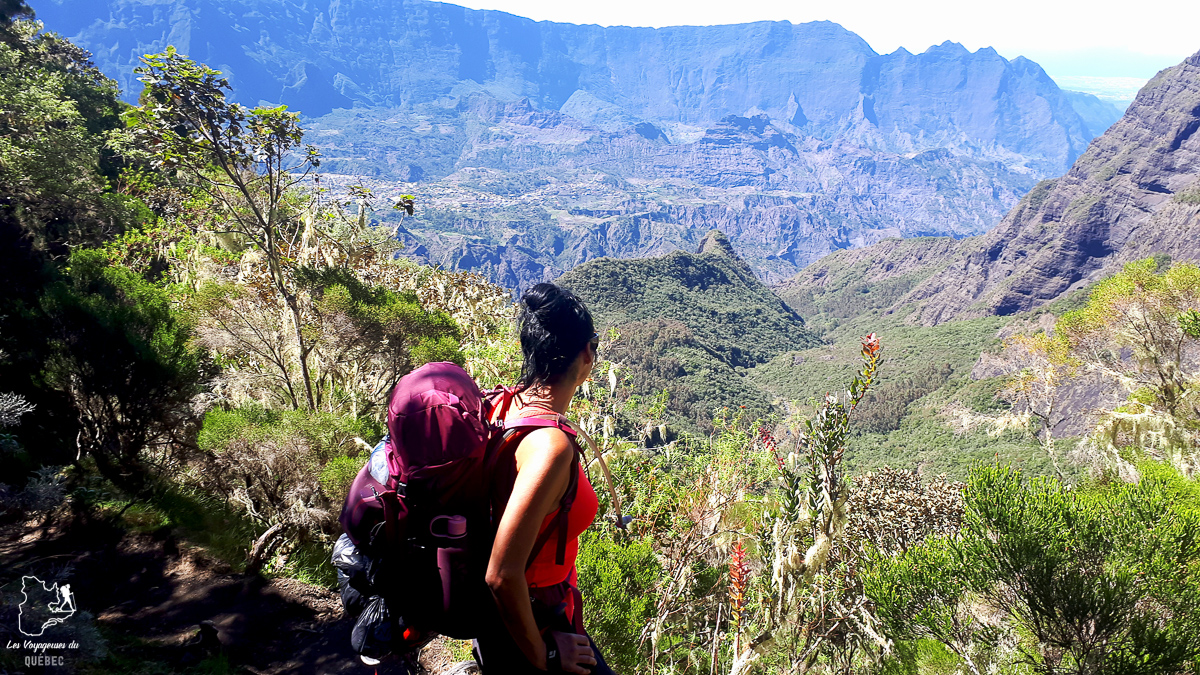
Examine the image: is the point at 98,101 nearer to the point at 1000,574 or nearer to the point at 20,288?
the point at 20,288

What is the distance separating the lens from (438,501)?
1749mm

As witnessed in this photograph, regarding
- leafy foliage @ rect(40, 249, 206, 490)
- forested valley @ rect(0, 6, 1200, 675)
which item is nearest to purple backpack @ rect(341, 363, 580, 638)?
forested valley @ rect(0, 6, 1200, 675)

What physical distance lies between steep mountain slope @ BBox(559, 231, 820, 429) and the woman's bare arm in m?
54.2

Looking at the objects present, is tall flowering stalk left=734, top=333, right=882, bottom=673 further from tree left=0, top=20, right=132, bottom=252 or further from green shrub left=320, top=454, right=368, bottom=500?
tree left=0, top=20, right=132, bottom=252

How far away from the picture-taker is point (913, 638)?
18.7 feet

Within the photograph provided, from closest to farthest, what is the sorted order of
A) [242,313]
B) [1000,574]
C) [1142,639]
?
[1142,639] → [1000,574] → [242,313]

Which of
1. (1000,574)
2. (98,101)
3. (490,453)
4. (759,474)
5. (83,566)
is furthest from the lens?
(98,101)

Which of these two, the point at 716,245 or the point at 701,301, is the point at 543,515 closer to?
the point at 701,301

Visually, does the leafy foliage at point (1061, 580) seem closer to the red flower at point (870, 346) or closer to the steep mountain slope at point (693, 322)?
the red flower at point (870, 346)

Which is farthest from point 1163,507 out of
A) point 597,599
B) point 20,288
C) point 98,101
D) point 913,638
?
point 98,101

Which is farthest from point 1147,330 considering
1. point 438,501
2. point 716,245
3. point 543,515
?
point 716,245

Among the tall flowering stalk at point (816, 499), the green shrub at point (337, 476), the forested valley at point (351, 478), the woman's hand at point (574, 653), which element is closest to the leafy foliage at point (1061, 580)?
the forested valley at point (351, 478)

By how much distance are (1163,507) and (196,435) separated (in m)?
11.6

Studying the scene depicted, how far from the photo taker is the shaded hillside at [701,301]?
329 feet
